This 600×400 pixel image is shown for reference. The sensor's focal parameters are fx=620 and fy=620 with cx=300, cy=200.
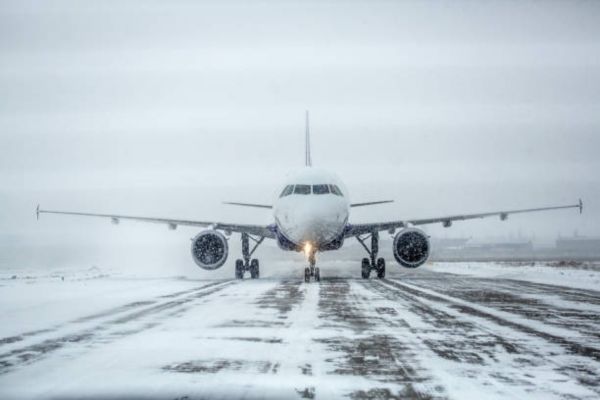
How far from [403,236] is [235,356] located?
19066 millimetres

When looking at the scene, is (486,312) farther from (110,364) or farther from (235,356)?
(110,364)

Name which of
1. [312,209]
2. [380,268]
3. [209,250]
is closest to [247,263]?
[209,250]

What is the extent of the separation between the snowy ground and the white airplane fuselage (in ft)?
25.7

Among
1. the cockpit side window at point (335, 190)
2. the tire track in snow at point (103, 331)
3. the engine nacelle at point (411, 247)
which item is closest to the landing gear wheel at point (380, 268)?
the engine nacelle at point (411, 247)

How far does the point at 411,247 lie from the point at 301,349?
1850cm

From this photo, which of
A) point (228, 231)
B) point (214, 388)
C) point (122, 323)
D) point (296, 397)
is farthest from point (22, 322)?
point (228, 231)

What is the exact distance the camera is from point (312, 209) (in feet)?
73.8

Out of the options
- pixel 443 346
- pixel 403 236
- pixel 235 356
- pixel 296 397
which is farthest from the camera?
pixel 403 236

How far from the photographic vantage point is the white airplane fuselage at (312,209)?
2259 cm

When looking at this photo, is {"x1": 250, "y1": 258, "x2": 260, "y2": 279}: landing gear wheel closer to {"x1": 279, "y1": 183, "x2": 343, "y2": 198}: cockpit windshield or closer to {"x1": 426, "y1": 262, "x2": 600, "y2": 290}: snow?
{"x1": 279, "y1": 183, "x2": 343, "y2": 198}: cockpit windshield

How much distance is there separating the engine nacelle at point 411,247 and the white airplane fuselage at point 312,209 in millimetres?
2505

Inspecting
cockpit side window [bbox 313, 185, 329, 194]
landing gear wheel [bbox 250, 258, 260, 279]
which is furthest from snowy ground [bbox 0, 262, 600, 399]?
landing gear wheel [bbox 250, 258, 260, 279]

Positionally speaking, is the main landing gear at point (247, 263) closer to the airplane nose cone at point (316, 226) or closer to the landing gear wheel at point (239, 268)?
the landing gear wheel at point (239, 268)

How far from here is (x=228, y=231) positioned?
1087 inches
